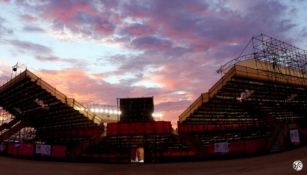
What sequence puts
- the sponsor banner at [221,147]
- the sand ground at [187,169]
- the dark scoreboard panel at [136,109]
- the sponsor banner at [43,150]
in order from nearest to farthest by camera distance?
the sand ground at [187,169] < the sponsor banner at [221,147] < the sponsor banner at [43,150] < the dark scoreboard panel at [136,109]

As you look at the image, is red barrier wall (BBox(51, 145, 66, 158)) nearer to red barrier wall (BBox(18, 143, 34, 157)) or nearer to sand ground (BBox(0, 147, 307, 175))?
→ red barrier wall (BBox(18, 143, 34, 157))

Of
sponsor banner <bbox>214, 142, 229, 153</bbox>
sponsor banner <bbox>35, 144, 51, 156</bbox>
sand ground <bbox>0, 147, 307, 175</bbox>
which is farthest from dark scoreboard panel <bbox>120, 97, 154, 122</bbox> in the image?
sand ground <bbox>0, 147, 307, 175</bbox>

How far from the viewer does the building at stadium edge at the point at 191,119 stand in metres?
34.1

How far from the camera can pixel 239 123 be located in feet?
155

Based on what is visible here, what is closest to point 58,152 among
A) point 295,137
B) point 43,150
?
point 43,150

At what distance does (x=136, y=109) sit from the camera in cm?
3847

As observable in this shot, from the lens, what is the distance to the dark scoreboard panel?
38125 mm

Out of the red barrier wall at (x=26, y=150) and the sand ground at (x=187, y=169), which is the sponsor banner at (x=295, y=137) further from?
the red barrier wall at (x=26, y=150)

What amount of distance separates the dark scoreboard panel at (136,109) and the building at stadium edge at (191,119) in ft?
0.38

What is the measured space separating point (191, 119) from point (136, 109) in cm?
660

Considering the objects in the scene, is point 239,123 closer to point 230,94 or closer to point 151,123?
point 230,94

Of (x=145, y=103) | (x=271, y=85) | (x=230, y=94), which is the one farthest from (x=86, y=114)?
(x=271, y=85)

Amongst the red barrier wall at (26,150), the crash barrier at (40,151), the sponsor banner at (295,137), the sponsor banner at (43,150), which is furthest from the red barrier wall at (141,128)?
the sponsor banner at (295,137)

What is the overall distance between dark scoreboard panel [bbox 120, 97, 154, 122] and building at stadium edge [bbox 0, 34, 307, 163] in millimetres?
117
